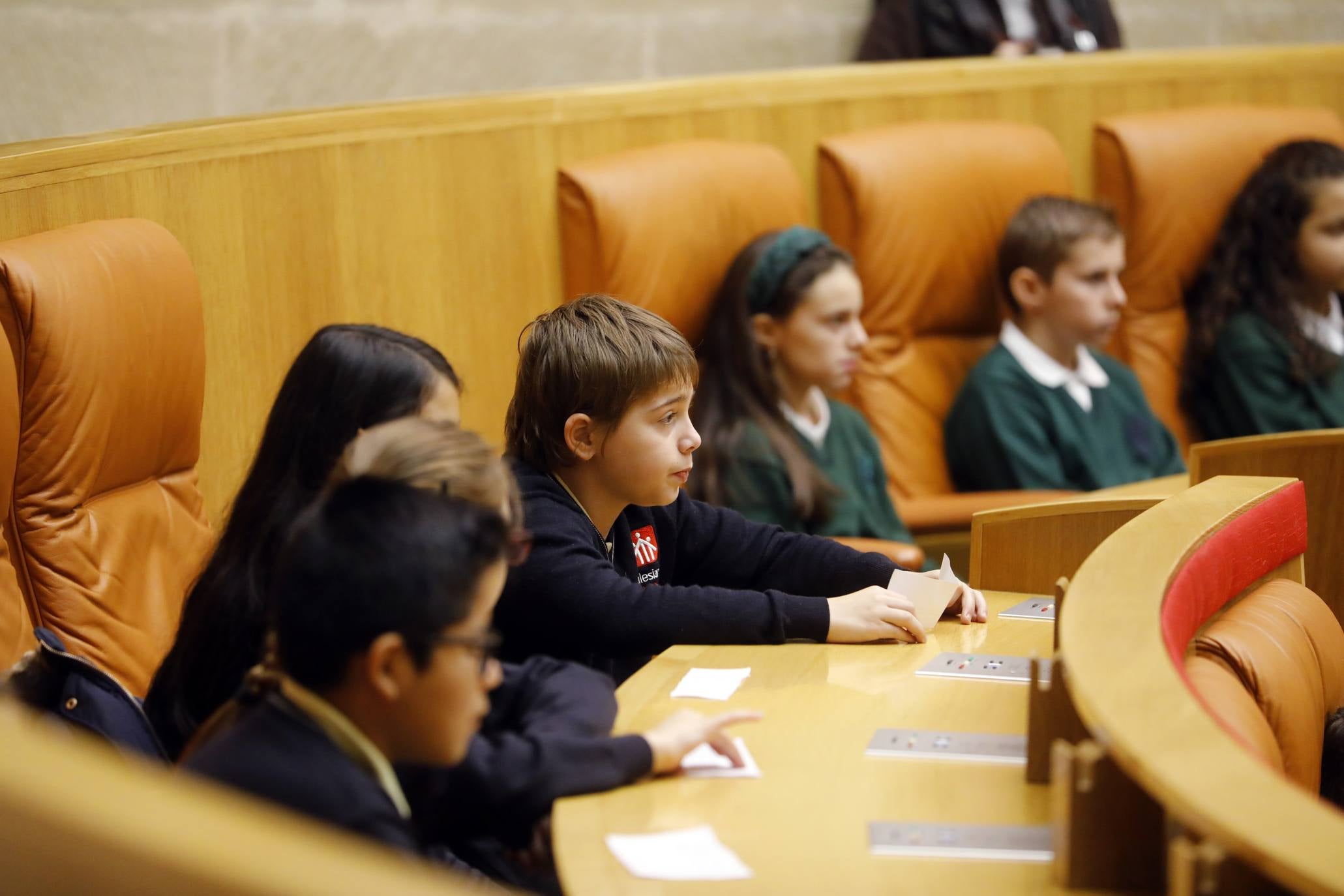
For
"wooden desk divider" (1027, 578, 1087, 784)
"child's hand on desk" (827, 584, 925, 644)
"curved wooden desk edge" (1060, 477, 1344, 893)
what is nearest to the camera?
"curved wooden desk edge" (1060, 477, 1344, 893)

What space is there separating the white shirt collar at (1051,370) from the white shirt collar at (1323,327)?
1.88ft

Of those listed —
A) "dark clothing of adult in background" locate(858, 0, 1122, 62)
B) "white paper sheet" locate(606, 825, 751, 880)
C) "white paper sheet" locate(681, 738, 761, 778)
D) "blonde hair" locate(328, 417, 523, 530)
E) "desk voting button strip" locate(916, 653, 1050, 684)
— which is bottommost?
"desk voting button strip" locate(916, 653, 1050, 684)

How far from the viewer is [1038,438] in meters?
3.40

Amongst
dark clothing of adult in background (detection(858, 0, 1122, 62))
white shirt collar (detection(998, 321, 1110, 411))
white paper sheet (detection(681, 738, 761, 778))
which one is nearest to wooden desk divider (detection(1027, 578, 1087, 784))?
white paper sheet (detection(681, 738, 761, 778))

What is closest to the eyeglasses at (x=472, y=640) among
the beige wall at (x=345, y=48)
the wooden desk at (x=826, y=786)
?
the wooden desk at (x=826, y=786)

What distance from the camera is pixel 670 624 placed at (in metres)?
1.81

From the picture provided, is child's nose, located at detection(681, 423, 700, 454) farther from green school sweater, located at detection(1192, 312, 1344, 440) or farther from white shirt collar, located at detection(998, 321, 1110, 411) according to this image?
green school sweater, located at detection(1192, 312, 1344, 440)

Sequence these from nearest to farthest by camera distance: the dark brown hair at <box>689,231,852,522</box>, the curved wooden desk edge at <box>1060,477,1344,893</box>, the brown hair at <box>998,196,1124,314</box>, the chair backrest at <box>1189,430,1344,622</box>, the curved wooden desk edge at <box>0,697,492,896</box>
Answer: the curved wooden desk edge at <box>0,697,492,896</box> → the curved wooden desk edge at <box>1060,477,1344,893</box> → the chair backrest at <box>1189,430,1344,622</box> → the dark brown hair at <box>689,231,852,522</box> → the brown hair at <box>998,196,1124,314</box>

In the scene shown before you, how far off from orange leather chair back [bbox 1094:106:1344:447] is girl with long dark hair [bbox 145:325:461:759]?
8.12 ft

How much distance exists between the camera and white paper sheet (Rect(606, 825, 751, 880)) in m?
1.20

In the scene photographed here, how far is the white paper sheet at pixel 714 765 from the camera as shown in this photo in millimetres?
1397

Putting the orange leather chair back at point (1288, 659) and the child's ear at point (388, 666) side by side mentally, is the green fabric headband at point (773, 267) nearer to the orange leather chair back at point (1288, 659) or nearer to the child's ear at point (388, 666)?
the orange leather chair back at point (1288, 659)

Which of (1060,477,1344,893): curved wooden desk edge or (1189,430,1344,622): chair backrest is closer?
(1060,477,1344,893): curved wooden desk edge

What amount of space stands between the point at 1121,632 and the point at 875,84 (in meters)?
2.69
